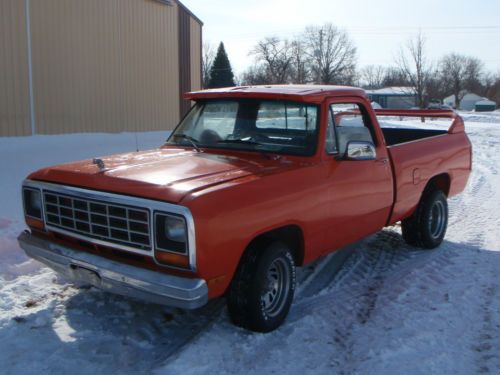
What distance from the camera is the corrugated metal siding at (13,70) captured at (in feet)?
37.2

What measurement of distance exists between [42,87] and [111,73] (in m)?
2.73

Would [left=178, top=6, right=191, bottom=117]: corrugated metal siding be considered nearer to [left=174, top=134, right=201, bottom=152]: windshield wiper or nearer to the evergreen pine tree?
[left=174, top=134, right=201, bottom=152]: windshield wiper

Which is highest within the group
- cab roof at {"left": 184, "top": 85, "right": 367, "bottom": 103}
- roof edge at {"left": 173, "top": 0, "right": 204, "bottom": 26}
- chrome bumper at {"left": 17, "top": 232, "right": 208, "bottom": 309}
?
roof edge at {"left": 173, "top": 0, "right": 204, "bottom": 26}

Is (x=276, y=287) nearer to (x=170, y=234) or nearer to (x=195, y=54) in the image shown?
(x=170, y=234)

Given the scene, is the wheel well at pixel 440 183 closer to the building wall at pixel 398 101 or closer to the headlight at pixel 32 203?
the headlight at pixel 32 203

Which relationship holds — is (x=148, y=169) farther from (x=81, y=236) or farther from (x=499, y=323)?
(x=499, y=323)

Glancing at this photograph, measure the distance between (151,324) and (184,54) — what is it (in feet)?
51.4

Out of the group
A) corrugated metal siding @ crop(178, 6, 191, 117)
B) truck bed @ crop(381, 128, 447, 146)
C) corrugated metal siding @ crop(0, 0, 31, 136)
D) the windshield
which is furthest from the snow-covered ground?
corrugated metal siding @ crop(178, 6, 191, 117)

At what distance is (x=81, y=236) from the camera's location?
3896 mm

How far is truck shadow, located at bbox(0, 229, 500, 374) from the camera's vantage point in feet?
11.8

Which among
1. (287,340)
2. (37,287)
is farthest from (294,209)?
(37,287)

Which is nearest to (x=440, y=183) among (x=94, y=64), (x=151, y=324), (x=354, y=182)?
(x=354, y=182)

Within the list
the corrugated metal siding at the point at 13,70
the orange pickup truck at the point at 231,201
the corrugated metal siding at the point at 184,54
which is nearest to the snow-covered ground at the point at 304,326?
the orange pickup truck at the point at 231,201

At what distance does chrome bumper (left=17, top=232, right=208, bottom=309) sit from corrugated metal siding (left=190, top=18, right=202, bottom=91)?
16.1 m
